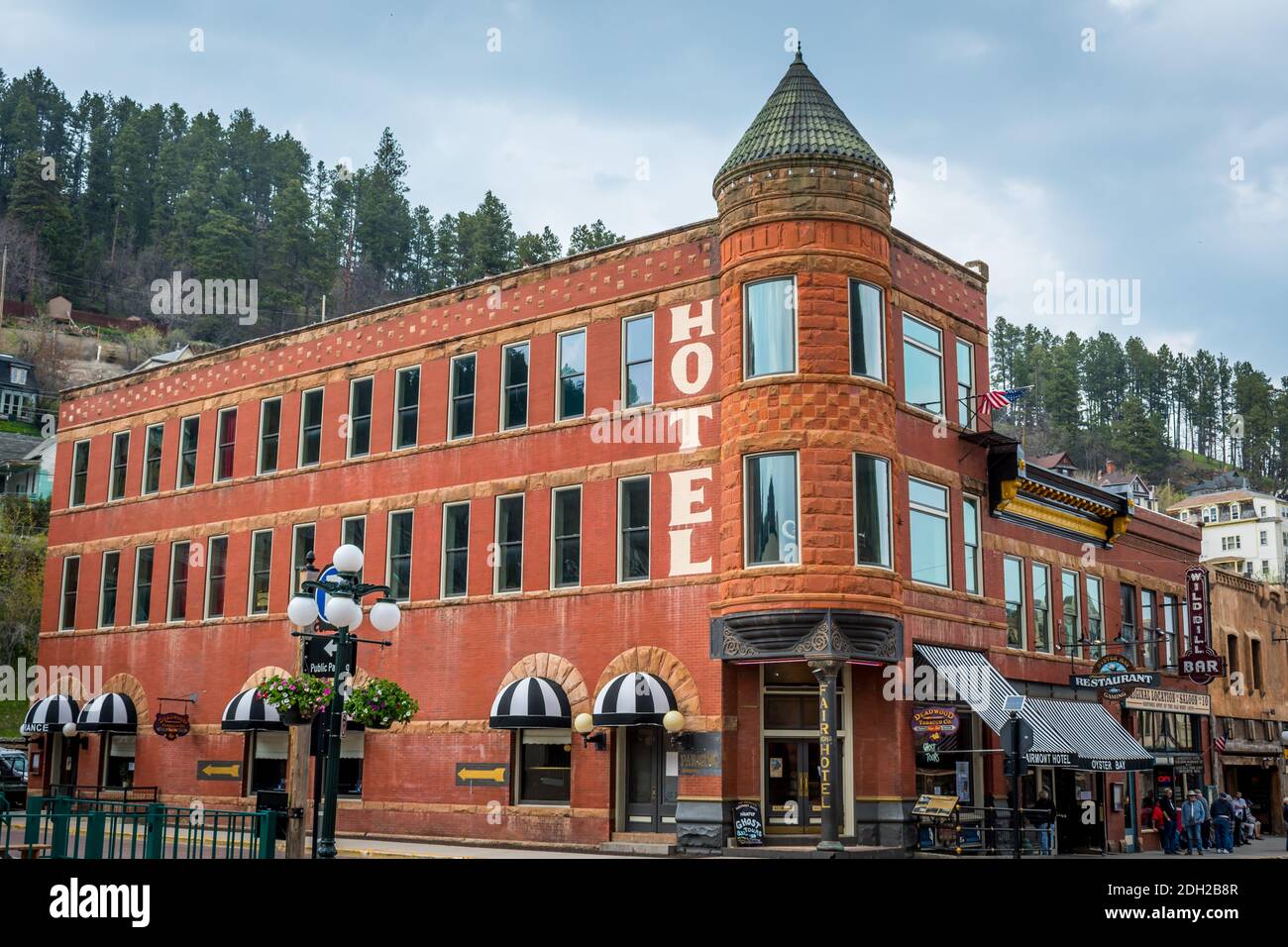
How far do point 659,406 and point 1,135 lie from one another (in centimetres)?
12791

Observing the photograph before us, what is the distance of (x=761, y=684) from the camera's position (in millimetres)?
27078

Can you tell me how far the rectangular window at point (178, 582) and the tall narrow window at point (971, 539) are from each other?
22052 millimetres

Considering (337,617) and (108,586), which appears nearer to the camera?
(337,617)

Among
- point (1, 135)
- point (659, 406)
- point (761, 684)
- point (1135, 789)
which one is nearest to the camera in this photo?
point (761, 684)

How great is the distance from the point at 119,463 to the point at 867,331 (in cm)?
2578

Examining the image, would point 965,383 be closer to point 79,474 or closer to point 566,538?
point 566,538

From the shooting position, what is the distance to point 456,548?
3253 centimetres

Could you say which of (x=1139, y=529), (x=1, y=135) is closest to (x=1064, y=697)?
(x=1139, y=529)

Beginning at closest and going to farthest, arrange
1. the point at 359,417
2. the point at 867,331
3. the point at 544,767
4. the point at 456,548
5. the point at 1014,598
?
the point at 867,331 → the point at 544,767 → the point at 1014,598 → the point at 456,548 → the point at 359,417

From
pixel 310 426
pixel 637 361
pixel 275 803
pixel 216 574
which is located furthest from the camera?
pixel 216 574

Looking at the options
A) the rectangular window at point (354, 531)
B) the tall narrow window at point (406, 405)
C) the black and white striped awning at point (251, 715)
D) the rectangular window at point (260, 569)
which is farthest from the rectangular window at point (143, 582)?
the tall narrow window at point (406, 405)

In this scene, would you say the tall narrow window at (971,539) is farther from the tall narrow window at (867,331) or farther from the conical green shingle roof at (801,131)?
the conical green shingle roof at (801,131)

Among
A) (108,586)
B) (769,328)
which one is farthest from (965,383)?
(108,586)
